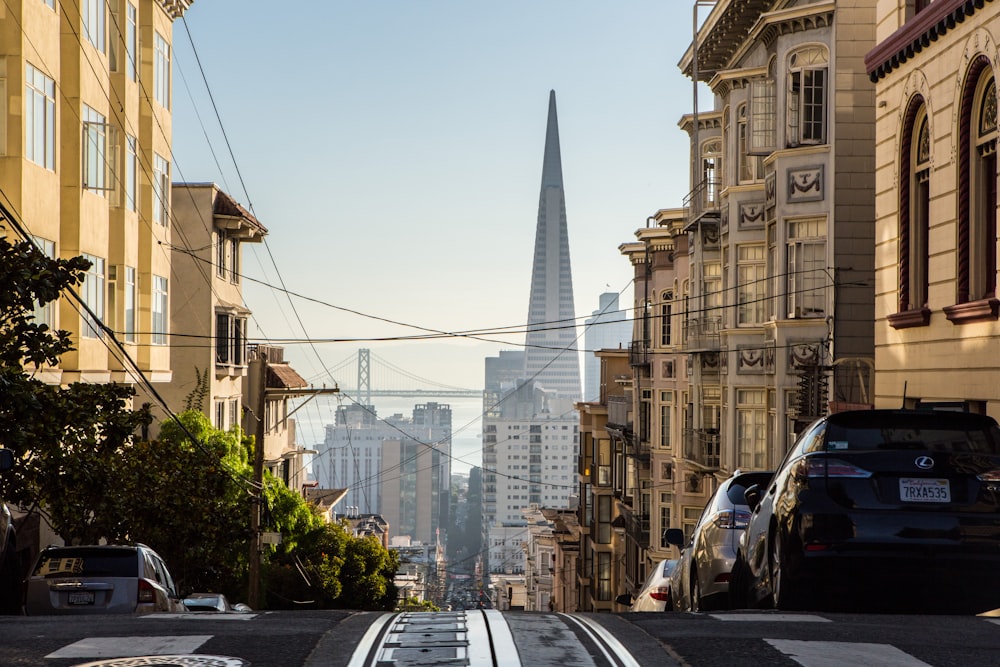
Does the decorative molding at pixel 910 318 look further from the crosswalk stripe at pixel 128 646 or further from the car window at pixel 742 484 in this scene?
the crosswalk stripe at pixel 128 646

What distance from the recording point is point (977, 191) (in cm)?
1612

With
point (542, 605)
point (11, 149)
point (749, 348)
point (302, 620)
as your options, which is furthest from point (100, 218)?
point (542, 605)

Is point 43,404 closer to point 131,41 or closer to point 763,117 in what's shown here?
point 131,41

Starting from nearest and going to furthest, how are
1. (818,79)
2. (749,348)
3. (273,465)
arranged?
(818,79) → (749,348) → (273,465)

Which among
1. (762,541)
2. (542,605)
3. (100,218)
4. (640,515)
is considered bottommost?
(542,605)

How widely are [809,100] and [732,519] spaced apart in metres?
17.9

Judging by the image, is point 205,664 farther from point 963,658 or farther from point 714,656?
point 963,658

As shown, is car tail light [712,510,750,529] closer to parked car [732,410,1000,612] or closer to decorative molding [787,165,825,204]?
parked car [732,410,1000,612]

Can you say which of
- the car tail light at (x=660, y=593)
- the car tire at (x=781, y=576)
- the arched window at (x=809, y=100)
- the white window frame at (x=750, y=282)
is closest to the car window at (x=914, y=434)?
the car tire at (x=781, y=576)

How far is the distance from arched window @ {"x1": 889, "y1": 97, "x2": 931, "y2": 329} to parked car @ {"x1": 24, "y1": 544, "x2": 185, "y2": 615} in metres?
10.7

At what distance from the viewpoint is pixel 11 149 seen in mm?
23375

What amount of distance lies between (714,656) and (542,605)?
97.7 metres

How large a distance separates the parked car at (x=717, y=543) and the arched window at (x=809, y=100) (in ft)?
54.5

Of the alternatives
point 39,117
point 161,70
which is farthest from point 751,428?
point 39,117
